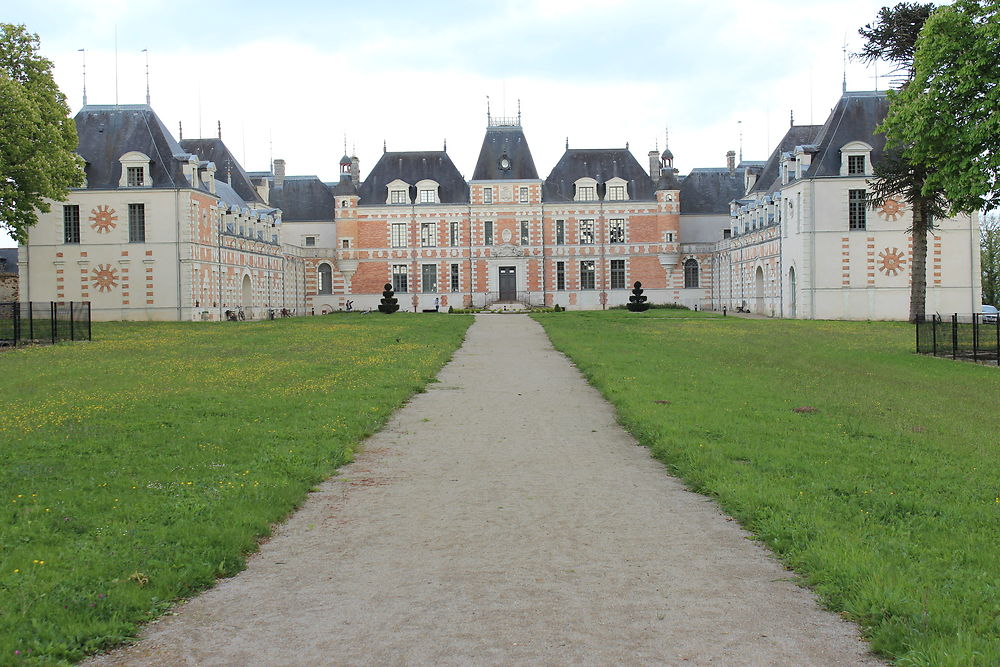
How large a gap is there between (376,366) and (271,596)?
12874 millimetres

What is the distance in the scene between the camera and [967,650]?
13.5 feet

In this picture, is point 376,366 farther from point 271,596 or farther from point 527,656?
point 527,656

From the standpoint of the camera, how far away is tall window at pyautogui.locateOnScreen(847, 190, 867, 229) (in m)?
43.9

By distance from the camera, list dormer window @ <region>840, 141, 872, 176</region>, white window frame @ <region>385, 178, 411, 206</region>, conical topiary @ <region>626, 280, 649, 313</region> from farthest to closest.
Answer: white window frame @ <region>385, 178, 411, 206</region> → conical topiary @ <region>626, 280, 649, 313</region> → dormer window @ <region>840, 141, 872, 176</region>

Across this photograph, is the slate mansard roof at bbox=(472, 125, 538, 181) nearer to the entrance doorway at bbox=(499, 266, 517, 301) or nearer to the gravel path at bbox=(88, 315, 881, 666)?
the entrance doorway at bbox=(499, 266, 517, 301)

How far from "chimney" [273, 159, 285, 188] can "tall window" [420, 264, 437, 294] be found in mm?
13998

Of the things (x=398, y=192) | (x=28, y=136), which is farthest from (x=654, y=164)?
(x=28, y=136)

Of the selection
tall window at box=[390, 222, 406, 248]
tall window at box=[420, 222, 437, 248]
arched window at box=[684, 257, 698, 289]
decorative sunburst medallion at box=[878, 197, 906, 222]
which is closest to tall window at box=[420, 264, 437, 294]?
tall window at box=[420, 222, 437, 248]

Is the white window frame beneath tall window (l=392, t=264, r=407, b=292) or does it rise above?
above

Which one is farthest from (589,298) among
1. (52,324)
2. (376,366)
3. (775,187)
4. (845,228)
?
(376,366)

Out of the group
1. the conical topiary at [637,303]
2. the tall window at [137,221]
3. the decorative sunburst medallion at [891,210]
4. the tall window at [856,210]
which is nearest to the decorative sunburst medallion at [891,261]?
the decorative sunburst medallion at [891,210]

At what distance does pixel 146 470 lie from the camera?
811cm

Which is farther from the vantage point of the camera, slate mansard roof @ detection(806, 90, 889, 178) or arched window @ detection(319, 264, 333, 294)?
arched window @ detection(319, 264, 333, 294)

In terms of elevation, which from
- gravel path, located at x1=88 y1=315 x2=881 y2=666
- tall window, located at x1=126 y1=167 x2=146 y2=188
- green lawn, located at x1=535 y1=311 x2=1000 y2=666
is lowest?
gravel path, located at x1=88 y1=315 x2=881 y2=666
